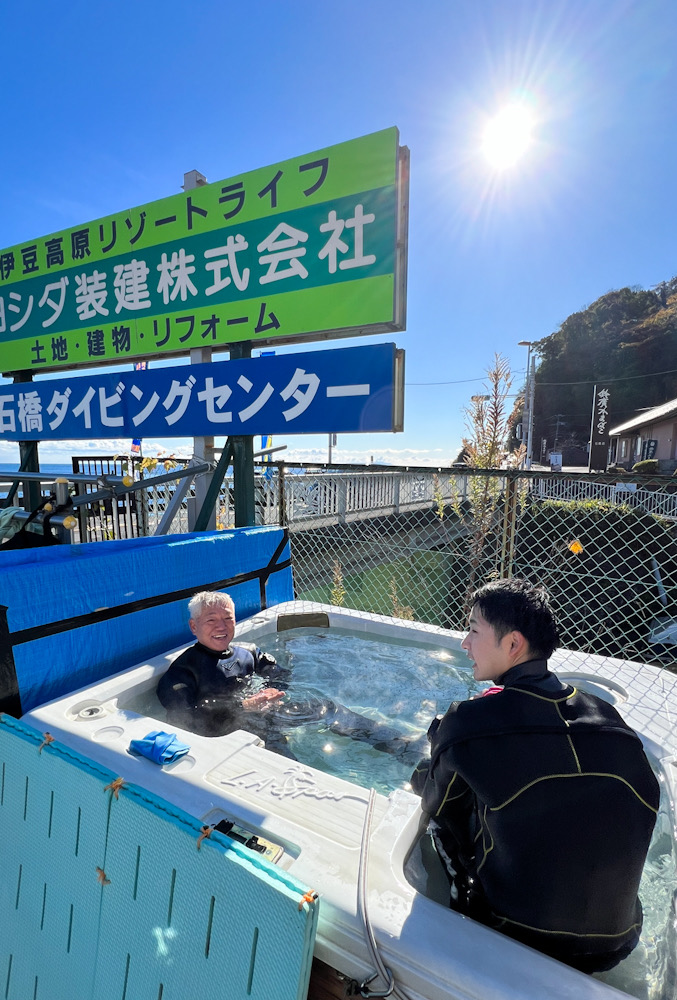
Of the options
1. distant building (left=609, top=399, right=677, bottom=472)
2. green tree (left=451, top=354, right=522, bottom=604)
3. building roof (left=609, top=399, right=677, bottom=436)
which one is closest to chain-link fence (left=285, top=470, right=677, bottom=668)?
green tree (left=451, top=354, right=522, bottom=604)

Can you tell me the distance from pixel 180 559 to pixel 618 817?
213cm

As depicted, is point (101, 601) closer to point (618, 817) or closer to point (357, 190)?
point (618, 817)

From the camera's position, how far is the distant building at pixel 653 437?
1900cm

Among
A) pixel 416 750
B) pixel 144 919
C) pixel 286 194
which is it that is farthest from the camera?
pixel 286 194

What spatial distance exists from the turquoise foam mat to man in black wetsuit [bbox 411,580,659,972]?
0.41 meters

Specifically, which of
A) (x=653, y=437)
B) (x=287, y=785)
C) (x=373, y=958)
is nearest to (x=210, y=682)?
(x=287, y=785)

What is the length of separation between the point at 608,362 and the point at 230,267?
38368 mm

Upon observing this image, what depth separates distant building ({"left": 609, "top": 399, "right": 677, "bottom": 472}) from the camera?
19000 millimetres

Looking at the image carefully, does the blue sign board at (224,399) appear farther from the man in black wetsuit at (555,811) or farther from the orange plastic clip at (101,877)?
the orange plastic clip at (101,877)

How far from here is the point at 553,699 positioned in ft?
3.20

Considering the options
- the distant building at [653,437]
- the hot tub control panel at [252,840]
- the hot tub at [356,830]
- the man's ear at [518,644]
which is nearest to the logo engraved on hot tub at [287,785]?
the hot tub at [356,830]

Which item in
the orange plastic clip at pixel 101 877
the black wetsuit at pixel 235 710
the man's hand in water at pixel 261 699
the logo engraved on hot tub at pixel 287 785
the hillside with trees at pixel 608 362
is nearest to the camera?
the orange plastic clip at pixel 101 877

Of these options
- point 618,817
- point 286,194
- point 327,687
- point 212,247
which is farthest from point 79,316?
point 618,817

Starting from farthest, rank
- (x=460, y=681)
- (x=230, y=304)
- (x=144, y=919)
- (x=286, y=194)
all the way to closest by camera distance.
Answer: (x=230, y=304) → (x=286, y=194) → (x=460, y=681) → (x=144, y=919)
